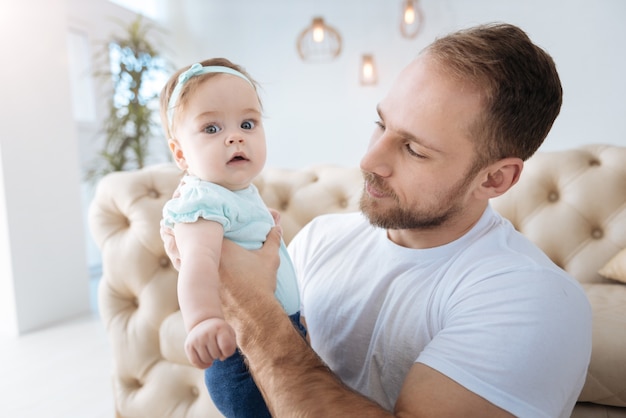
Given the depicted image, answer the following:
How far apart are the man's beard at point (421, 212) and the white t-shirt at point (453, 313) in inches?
2.3

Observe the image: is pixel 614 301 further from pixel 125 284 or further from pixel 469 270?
pixel 125 284

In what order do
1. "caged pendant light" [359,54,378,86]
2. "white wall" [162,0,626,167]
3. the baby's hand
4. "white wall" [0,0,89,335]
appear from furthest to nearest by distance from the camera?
"caged pendant light" [359,54,378,86] < "white wall" [162,0,626,167] < "white wall" [0,0,89,335] < the baby's hand

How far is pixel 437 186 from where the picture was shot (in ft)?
3.38

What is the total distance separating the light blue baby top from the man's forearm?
0.39 ft

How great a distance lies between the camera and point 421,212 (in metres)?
1.04

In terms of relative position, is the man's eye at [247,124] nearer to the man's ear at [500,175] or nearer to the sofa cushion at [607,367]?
the man's ear at [500,175]

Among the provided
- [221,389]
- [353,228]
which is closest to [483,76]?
[353,228]

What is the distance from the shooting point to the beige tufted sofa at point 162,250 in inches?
A: 73.0

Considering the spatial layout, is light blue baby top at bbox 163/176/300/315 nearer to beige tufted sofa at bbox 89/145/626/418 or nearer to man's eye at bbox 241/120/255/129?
man's eye at bbox 241/120/255/129

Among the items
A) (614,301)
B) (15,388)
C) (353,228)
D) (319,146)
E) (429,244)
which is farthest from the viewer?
(319,146)

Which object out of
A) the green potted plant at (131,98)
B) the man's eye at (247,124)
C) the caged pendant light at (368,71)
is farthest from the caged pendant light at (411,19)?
the man's eye at (247,124)

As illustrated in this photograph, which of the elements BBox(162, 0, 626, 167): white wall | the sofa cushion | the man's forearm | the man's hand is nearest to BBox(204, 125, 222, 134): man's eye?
the man's hand

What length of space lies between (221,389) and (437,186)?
0.61 m

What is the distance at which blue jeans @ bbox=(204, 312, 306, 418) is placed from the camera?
3.28 feet
